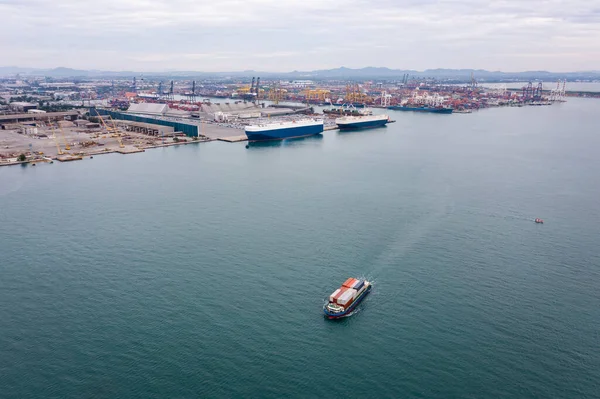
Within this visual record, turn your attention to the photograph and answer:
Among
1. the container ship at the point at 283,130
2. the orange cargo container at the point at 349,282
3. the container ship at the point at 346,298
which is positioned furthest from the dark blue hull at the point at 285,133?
the container ship at the point at 346,298

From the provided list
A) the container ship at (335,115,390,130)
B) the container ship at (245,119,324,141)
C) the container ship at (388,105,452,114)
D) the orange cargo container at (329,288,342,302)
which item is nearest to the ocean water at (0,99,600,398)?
the orange cargo container at (329,288,342,302)

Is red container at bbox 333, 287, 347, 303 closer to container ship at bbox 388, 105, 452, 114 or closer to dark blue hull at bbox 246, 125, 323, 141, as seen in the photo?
dark blue hull at bbox 246, 125, 323, 141

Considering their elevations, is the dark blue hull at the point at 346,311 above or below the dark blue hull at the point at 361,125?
below

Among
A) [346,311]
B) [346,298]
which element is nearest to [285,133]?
[346,298]

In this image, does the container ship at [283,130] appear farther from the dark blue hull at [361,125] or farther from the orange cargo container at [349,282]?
the orange cargo container at [349,282]

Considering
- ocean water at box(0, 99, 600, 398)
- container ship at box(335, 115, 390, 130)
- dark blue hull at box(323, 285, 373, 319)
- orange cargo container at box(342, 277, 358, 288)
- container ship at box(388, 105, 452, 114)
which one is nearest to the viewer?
ocean water at box(0, 99, 600, 398)

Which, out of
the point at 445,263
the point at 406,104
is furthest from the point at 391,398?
the point at 406,104

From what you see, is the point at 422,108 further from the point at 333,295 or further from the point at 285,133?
the point at 333,295
